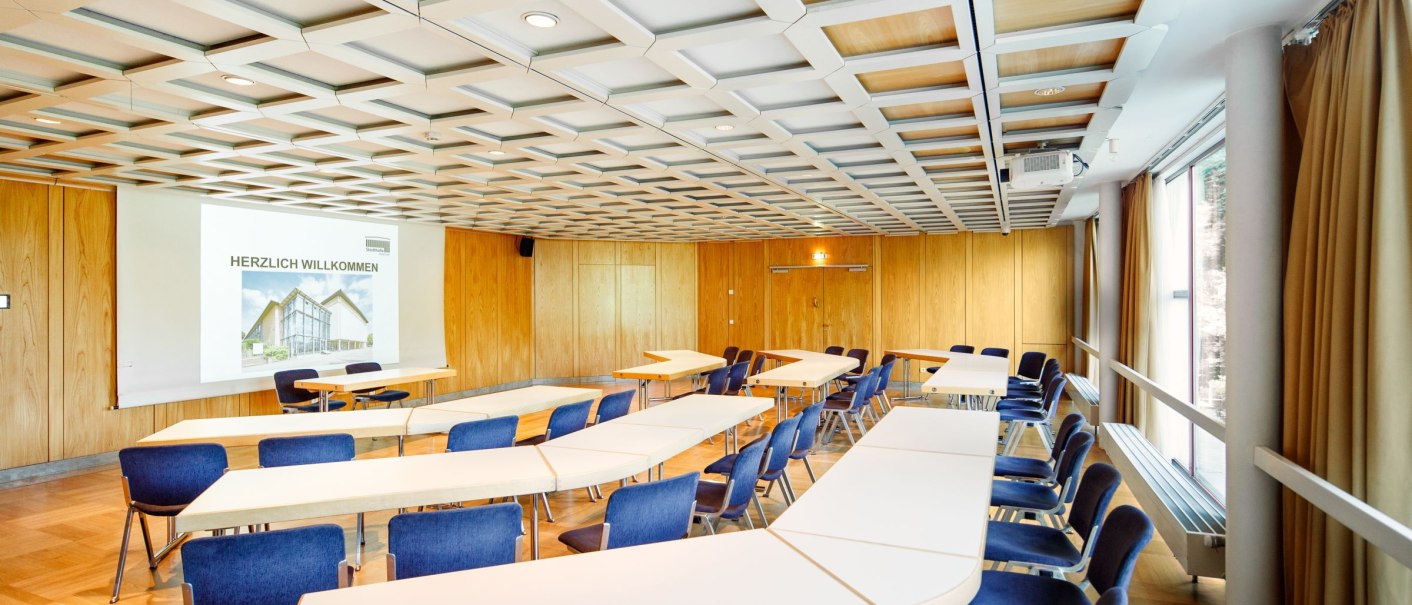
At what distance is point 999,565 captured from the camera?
13.9ft

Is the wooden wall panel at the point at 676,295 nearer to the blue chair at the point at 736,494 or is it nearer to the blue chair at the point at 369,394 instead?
the blue chair at the point at 369,394

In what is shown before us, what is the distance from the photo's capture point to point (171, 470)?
3.87m

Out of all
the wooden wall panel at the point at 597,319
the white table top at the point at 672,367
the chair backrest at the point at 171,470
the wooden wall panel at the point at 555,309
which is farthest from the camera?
the wooden wall panel at the point at 597,319

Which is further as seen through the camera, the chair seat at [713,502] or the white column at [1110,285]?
the white column at [1110,285]

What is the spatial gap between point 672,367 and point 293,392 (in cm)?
440

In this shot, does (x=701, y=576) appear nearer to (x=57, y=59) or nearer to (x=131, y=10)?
(x=131, y=10)

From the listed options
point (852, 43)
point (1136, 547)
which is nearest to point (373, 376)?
point (852, 43)

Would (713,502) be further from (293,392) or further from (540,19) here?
(293,392)

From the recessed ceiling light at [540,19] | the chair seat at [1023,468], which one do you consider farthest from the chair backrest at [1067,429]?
the recessed ceiling light at [540,19]

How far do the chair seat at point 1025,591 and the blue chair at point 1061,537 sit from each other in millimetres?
124

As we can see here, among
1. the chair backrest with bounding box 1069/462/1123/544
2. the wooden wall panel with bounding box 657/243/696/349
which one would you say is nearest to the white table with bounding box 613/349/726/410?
the wooden wall panel with bounding box 657/243/696/349

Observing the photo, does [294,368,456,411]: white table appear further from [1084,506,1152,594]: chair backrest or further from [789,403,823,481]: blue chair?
[1084,506,1152,594]: chair backrest

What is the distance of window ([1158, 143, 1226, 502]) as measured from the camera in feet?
17.4

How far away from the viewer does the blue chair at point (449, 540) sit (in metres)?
2.52
